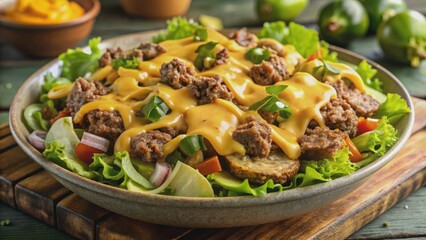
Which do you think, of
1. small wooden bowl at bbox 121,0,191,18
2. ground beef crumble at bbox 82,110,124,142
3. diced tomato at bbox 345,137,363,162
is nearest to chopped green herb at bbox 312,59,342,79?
diced tomato at bbox 345,137,363,162

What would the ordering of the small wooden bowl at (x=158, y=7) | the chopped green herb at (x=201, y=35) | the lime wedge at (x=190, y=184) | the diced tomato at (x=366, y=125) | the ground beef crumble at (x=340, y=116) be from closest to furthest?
the lime wedge at (x=190, y=184), the ground beef crumble at (x=340, y=116), the diced tomato at (x=366, y=125), the chopped green herb at (x=201, y=35), the small wooden bowl at (x=158, y=7)

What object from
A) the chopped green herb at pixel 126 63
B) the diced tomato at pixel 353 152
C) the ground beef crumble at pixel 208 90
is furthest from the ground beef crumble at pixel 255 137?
the chopped green herb at pixel 126 63

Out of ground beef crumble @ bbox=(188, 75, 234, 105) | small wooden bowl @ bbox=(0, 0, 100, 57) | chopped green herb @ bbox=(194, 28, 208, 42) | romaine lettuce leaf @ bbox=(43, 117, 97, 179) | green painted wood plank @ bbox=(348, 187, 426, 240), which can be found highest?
ground beef crumble @ bbox=(188, 75, 234, 105)

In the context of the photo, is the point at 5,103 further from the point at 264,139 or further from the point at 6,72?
the point at 264,139

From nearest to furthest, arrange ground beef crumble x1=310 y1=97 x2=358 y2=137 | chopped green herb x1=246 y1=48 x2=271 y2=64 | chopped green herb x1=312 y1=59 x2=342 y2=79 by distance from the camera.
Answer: ground beef crumble x1=310 y1=97 x2=358 y2=137, chopped green herb x1=312 y1=59 x2=342 y2=79, chopped green herb x1=246 y1=48 x2=271 y2=64

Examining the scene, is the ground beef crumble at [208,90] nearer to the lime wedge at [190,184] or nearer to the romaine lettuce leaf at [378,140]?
the lime wedge at [190,184]

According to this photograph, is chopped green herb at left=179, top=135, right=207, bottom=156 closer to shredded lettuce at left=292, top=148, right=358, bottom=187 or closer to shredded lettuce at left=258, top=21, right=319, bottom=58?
shredded lettuce at left=292, top=148, right=358, bottom=187
